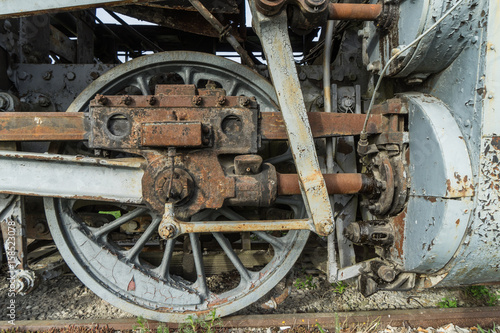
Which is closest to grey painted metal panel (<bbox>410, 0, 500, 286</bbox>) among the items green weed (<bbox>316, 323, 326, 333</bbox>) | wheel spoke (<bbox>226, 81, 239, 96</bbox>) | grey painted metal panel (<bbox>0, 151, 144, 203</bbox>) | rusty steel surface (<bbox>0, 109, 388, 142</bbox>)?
green weed (<bbox>316, 323, 326, 333</bbox>)

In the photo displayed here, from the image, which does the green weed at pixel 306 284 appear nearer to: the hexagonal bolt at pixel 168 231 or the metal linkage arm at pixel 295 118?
the metal linkage arm at pixel 295 118

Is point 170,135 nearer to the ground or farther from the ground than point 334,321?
farther from the ground

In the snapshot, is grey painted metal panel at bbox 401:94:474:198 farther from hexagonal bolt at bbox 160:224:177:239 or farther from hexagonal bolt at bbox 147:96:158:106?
hexagonal bolt at bbox 147:96:158:106

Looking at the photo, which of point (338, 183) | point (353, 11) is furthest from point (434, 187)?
point (353, 11)

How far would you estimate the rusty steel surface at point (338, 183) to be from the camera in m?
1.52

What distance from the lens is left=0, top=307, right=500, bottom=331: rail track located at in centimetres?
179

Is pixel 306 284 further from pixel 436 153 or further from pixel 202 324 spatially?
pixel 436 153

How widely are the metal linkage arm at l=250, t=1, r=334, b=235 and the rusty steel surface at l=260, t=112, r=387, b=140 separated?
19cm

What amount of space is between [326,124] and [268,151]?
0.62 meters

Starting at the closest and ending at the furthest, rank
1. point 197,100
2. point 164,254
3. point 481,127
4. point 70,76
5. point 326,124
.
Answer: point 481,127 → point 197,100 → point 326,124 → point 164,254 → point 70,76

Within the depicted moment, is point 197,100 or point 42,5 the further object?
point 197,100

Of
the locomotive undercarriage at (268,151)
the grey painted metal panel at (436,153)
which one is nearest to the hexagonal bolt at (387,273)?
the locomotive undercarriage at (268,151)

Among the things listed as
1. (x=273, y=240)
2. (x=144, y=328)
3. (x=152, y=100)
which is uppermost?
(x=152, y=100)

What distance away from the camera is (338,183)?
1.55m
